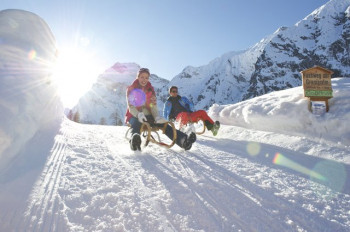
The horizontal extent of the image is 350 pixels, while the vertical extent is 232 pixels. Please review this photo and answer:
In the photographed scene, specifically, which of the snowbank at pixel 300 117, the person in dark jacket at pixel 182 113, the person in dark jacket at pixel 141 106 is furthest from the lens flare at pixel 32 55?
the snowbank at pixel 300 117

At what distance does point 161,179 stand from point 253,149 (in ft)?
8.28

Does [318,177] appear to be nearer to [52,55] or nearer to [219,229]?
[219,229]

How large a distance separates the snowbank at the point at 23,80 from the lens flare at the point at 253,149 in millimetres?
3716

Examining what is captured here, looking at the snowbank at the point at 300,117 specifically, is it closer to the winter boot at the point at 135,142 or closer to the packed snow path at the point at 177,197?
the packed snow path at the point at 177,197

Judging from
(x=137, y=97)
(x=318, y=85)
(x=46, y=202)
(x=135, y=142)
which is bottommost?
(x=46, y=202)

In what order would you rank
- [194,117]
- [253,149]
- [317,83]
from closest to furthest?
1. [253,149]
2. [317,83]
3. [194,117]

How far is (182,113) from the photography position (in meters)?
6.45

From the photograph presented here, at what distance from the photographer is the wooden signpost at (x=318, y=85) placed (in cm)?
493

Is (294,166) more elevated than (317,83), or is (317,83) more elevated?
(317,83)

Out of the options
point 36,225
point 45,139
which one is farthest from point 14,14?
point 36,225

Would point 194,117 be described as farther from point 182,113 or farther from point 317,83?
point 317,83

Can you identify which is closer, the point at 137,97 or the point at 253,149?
the point at 253,149

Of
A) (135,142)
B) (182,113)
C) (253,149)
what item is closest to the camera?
(135,142)

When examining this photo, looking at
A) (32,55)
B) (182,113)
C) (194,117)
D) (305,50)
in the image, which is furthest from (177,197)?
(305,50)
